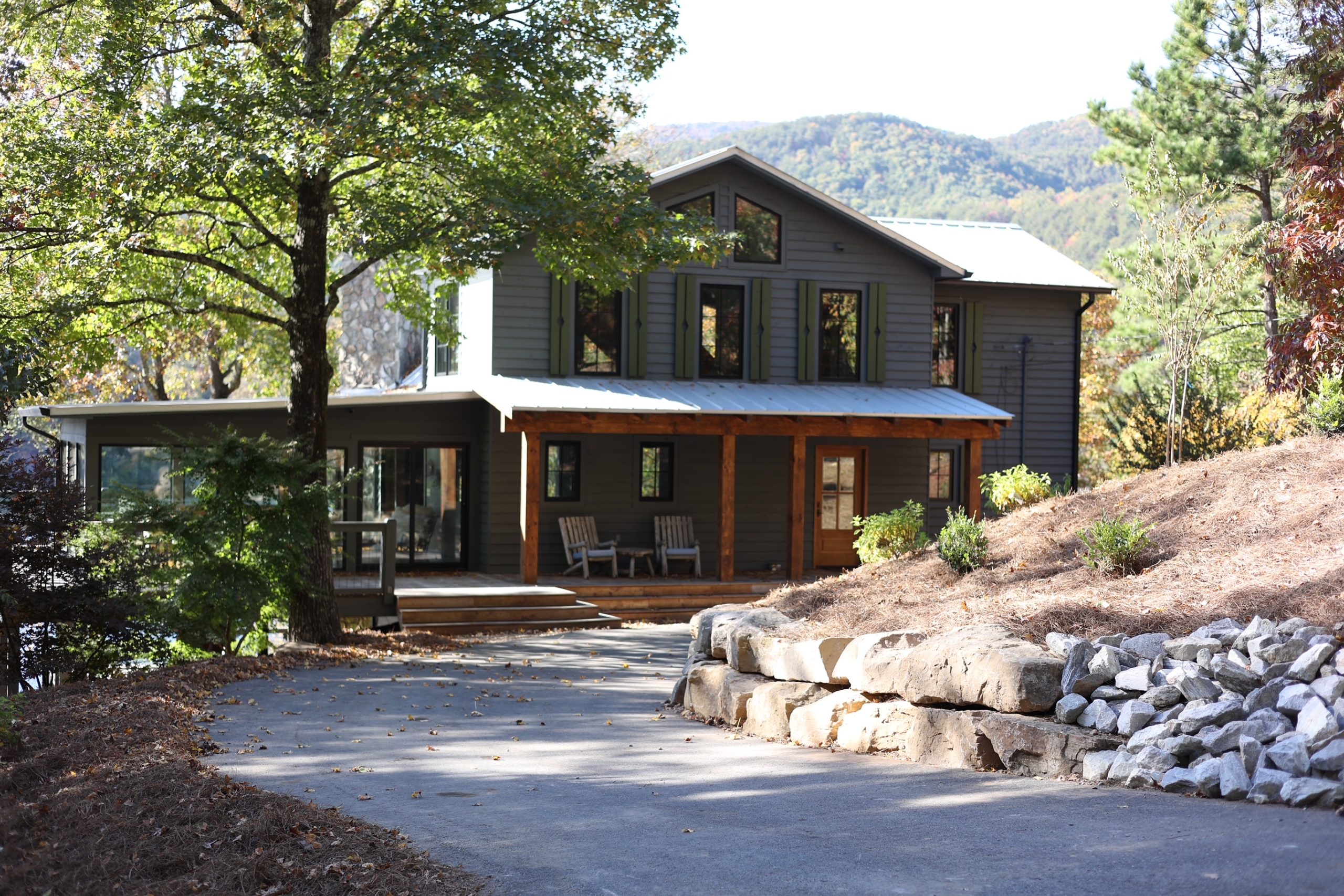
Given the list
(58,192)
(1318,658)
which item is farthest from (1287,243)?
(58,192)

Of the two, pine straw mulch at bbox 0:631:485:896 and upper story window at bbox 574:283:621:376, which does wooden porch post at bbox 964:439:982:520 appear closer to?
upper story window at bbox 574:283:621:376

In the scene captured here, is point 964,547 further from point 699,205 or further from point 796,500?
point 699,205

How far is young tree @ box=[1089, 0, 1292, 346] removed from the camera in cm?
2316

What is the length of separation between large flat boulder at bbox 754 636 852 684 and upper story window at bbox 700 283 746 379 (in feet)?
36.9

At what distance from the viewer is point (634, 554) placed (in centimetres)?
1939

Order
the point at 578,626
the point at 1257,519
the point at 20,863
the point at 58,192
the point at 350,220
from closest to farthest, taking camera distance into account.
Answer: the point at 20,863 < the point at 1257,519 < the point at 58,192 < the point at 350,220 < the point at 578,626

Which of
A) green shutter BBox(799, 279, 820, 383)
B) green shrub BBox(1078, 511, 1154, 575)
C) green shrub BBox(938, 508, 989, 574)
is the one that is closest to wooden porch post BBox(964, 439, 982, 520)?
green shutter BBox(799, 279, 820, 383)

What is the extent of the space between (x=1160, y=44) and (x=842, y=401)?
1163cm

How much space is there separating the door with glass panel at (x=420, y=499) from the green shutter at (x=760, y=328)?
5.06 m

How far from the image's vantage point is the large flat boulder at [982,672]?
6648mm

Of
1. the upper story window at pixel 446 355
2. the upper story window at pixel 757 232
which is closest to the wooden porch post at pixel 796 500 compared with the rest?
the upper story window at pixel 757 232

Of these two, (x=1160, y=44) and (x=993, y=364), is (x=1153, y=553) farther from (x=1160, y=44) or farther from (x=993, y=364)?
(x=1160, y=44)

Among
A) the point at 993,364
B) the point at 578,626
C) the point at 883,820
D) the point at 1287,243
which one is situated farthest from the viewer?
the point at 993,364

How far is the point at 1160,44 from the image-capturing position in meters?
24.8
